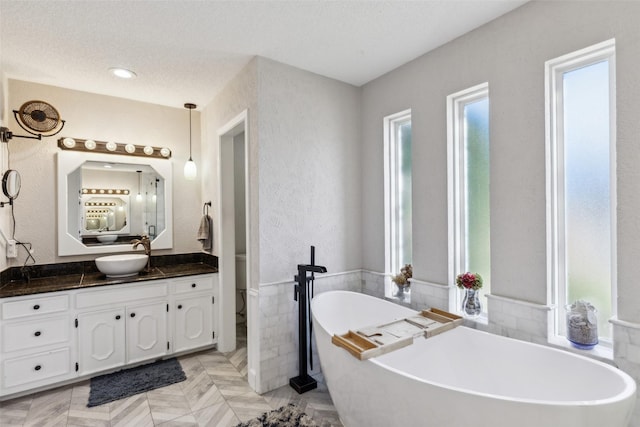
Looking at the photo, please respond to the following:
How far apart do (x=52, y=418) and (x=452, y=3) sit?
3895mm

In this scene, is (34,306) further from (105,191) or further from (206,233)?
(206,233)

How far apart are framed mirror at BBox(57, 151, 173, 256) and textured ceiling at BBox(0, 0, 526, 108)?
83 centimetres

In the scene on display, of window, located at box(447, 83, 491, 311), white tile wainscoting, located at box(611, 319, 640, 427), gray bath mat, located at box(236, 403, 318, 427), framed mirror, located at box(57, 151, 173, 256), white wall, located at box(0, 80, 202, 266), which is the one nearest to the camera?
white tile wainscoting, located at box(611, 319, 640, 427)

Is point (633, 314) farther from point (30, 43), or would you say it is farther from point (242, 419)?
point (30, 43)

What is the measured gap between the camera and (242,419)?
228cm

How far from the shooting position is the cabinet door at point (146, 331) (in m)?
3.00

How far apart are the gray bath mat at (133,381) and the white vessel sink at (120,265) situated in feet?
2.92

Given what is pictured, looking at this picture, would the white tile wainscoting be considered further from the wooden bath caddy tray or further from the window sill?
the wooden bath caddy tray

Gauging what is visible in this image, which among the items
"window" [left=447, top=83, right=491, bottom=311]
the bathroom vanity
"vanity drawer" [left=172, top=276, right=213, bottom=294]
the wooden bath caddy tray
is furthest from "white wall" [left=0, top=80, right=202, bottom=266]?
"window" [left=447, top=83, right=491, bottom=311]

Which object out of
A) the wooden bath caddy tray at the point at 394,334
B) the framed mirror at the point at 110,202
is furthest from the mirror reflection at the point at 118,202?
the wooden bath caddy tray at the point at 394,334

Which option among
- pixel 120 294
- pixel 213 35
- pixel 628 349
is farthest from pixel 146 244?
pixel 628 349

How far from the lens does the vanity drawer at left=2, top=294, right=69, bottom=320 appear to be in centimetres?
248

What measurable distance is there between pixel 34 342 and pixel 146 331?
31.7 inches

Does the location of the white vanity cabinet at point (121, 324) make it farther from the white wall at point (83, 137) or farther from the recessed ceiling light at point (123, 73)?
the recessed ceiling light at point (123, 73)
